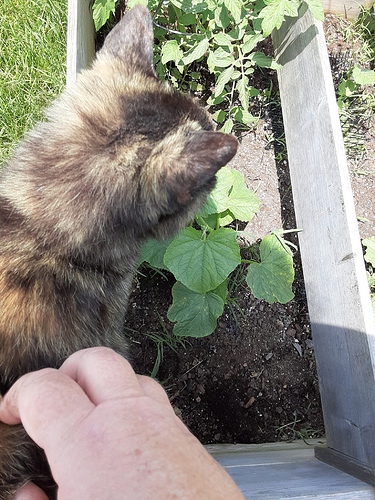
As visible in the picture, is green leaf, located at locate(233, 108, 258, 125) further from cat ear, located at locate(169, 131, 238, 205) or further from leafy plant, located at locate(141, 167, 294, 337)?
cat ear, located at locate(169, 131, 238, 205)

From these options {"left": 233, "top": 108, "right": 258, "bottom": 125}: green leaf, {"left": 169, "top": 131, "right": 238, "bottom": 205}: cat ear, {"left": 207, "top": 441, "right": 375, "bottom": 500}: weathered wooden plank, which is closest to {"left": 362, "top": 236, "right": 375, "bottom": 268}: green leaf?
{"left": 233, "top": 108, "right": 258, "bottom": 125}: green leaf

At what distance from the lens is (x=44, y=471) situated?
1420mm

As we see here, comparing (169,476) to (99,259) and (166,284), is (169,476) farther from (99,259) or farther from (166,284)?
(166,284)

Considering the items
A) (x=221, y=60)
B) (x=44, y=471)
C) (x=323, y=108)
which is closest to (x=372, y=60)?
(x=323, y=108)

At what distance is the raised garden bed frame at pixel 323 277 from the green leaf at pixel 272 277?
0.75 feet

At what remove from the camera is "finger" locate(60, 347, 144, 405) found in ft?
2.98

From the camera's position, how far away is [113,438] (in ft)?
2.68

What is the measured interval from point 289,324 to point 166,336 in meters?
0.78

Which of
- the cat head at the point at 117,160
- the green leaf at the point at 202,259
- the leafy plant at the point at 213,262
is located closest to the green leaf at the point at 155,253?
the leafy plant at the point at 213,262

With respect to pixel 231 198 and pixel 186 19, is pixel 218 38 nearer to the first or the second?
pixel 186 19

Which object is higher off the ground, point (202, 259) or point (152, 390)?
point (202, 259)

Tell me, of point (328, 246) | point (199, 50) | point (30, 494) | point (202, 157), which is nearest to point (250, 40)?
point (199, 50)

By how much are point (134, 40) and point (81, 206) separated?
80 cm

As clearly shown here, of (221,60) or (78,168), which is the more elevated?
(221,60)
